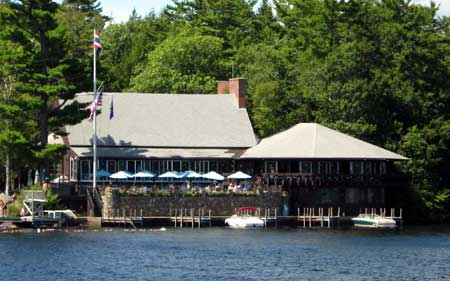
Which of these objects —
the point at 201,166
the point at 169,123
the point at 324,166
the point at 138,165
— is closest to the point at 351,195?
the point at 324,166

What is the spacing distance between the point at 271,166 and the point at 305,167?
10.1ft

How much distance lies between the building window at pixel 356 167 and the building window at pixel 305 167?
3.76 meters

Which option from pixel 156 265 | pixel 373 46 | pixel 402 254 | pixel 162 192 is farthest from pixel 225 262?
pixel 373 46

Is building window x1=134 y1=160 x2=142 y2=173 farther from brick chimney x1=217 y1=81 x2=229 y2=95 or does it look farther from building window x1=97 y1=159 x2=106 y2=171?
brick chimney x1=217 y1=81 x2=229 y2=95

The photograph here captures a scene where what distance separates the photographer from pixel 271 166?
103 meters

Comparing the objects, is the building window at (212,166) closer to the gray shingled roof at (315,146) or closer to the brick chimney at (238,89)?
the gray shingled roof at (315,146)

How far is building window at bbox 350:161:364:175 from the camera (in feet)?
339

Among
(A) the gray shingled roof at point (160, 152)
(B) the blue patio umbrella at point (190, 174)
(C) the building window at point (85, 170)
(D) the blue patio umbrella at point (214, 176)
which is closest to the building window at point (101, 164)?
(A) the gray shingled roof at point (160, 152)

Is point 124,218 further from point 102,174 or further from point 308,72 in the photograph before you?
point 308,72

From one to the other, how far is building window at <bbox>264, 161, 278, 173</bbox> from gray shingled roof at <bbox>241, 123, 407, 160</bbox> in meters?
1.25

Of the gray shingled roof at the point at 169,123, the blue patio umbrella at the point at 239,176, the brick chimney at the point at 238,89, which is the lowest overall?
the blue patio umbrella at the point at 239,176

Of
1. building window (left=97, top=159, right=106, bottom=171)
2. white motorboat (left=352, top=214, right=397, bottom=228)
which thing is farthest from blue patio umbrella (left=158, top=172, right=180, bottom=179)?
white motorboat (left=352, top=214, right=397, bottom=228)

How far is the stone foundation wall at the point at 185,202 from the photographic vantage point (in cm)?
9400

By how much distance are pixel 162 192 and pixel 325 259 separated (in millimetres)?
23768
